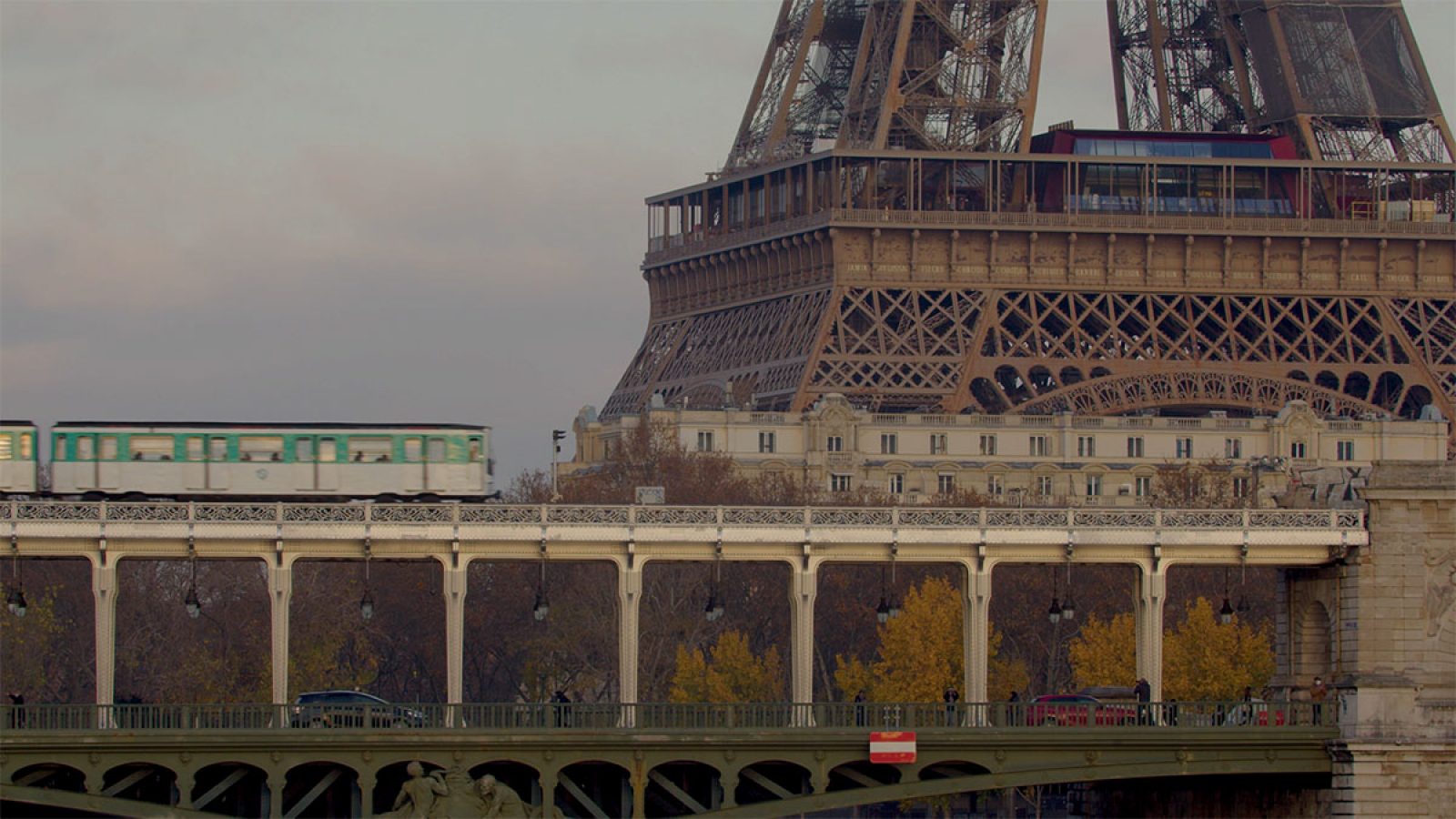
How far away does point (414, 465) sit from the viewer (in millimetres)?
98750

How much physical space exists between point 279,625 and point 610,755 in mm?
7557

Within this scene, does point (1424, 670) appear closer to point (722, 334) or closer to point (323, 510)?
point (323, 510)

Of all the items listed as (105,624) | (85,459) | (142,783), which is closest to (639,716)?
(142,783)

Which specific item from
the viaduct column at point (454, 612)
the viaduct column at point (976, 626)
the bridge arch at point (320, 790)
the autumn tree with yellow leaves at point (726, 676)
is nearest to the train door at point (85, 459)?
the bridge arch at point (320, 790)

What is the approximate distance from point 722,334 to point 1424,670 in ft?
303

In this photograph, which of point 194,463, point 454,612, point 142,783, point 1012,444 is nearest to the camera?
point 142,783

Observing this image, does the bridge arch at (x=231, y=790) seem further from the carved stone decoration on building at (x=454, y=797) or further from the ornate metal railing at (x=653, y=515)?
the ornate metal railing at (x=653, y=515)

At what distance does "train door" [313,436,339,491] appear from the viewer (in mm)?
98500

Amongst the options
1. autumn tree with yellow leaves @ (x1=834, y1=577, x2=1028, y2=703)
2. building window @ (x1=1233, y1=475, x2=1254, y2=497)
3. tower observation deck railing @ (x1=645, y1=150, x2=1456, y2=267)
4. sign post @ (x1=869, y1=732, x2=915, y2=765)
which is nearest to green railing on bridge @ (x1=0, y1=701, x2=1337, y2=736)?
sign post @ (x1=869, y1=732, x2=915, y2=765)

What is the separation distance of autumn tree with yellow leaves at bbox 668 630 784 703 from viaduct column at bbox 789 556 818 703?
35888 millimetres

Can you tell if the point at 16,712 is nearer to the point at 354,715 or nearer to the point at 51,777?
the point at 51,777

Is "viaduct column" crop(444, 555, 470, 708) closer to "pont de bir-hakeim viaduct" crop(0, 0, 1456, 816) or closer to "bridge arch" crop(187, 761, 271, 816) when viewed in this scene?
"bridge arch" crop(187, 761, 271, 816)

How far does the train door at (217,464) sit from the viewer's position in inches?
3866

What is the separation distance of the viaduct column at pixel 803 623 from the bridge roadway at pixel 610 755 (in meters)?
0.70
